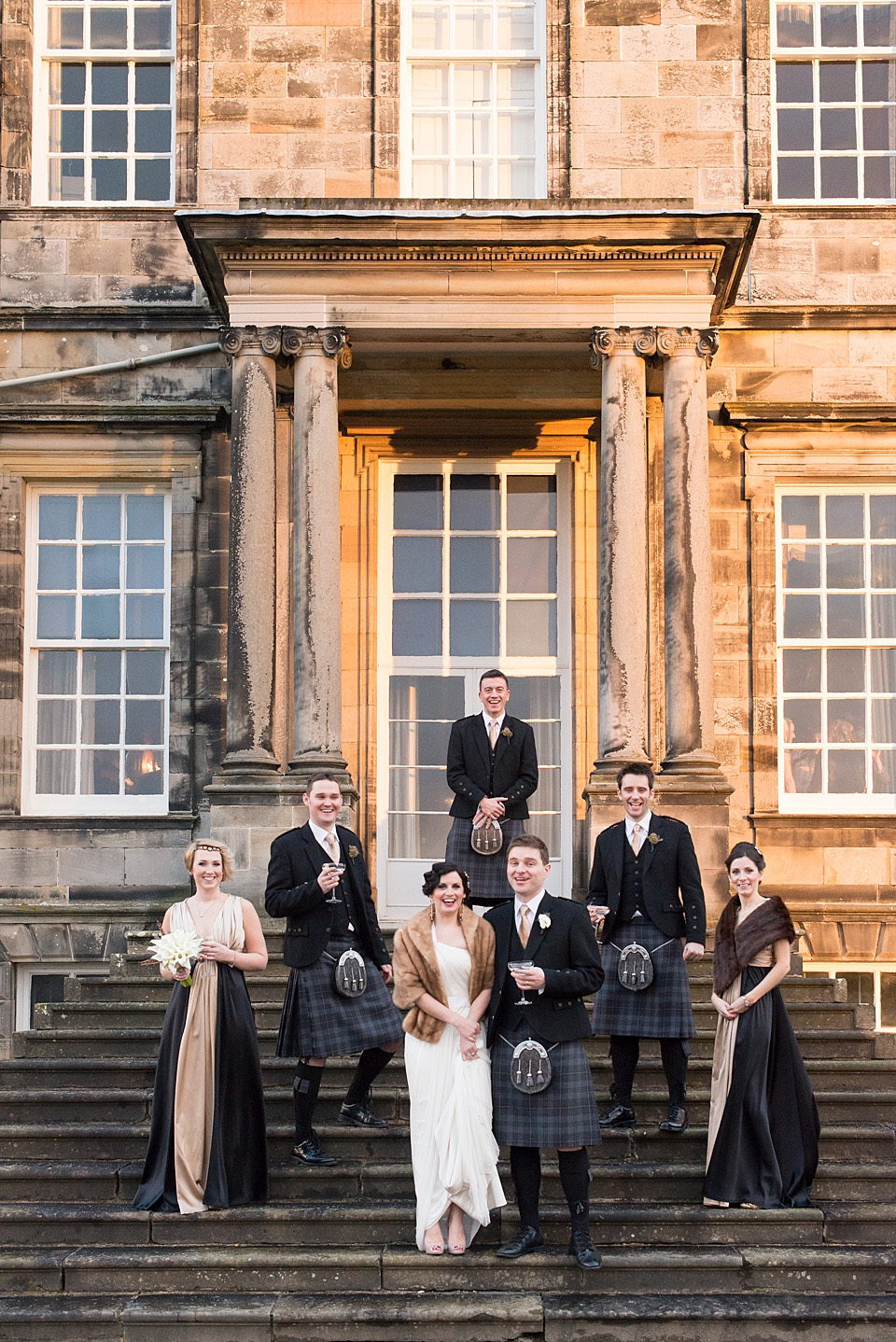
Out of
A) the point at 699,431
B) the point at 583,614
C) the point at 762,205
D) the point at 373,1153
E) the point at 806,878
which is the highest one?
the point at 762,205

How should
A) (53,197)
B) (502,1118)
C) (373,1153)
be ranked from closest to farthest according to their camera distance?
(502,1118) → (373,1153) → (53,197)

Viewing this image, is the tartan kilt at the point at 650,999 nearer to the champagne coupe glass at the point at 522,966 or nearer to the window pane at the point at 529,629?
the champagne coupe glass at the point at 522,966

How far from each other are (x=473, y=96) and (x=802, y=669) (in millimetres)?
5138

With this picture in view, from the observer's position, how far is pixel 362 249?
10695 millimetres

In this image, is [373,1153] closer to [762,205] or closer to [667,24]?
[762,205]

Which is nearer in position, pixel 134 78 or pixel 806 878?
pixel 806 878

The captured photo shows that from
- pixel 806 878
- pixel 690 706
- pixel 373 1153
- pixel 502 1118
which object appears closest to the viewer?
pixel 502 1118

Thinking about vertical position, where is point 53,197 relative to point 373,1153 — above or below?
above

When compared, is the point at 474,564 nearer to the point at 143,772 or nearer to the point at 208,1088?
the point at 143,772

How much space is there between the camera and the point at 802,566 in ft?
40.2

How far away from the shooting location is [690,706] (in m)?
10.6

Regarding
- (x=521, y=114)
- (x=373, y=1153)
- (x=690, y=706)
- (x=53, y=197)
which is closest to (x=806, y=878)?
(x=690, y=706)

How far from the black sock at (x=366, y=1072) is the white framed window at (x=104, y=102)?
25.2 ft

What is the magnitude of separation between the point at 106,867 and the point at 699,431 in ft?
17.5
